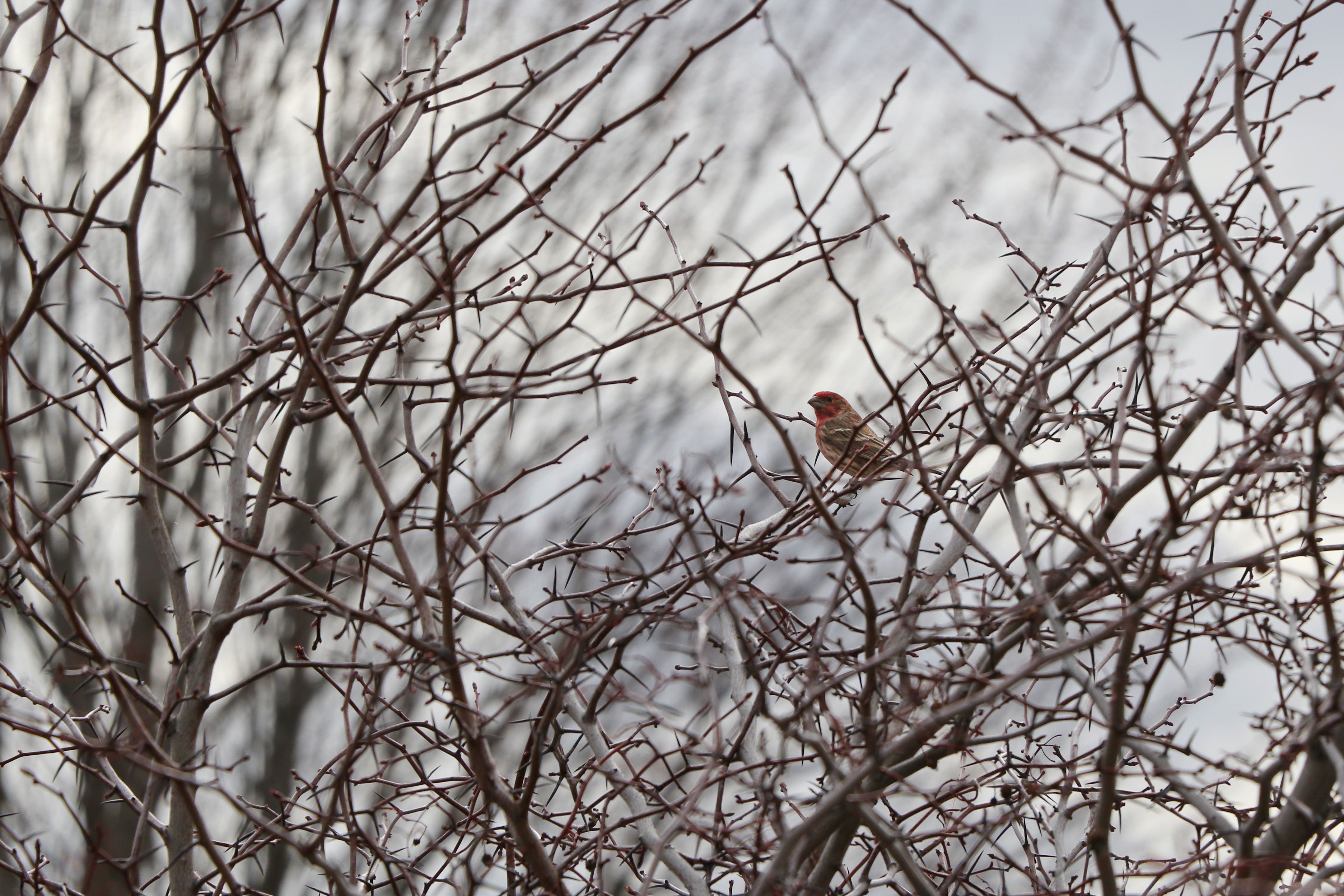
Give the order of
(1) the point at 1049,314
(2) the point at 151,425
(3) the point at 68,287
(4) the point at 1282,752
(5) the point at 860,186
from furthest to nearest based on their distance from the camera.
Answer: (3) the point at 68,287 < (1) the point at 1049,314 < (2) the point at 151,425 < (5) the point at 860,186 < (4) the point at 1282,752

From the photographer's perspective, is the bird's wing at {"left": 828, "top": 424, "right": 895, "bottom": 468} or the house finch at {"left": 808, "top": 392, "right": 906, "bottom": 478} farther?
the house finch at {"left": 808, "top": 392, "right": 906, "bottom": 478}

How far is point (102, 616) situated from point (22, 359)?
235 centimetres

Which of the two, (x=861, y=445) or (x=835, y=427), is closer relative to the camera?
(x=861, y=445)

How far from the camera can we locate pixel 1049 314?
3.98 meters

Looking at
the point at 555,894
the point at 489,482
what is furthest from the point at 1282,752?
the point at 489,482

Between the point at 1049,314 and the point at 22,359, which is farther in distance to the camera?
the point at 22,359

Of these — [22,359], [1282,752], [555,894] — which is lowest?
[1282,752]

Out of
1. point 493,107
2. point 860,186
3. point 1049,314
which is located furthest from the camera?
point 493,107

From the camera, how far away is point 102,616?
36.4ft

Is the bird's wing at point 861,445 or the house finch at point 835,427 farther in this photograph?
the house finch at point 835,427

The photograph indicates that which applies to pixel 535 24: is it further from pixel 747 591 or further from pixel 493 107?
pixel 747 591

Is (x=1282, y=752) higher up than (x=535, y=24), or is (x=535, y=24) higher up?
(x=535, y=24)

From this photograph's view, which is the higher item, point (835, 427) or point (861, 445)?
point (835, 427)

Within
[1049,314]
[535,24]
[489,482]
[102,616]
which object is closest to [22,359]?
[102,616]
